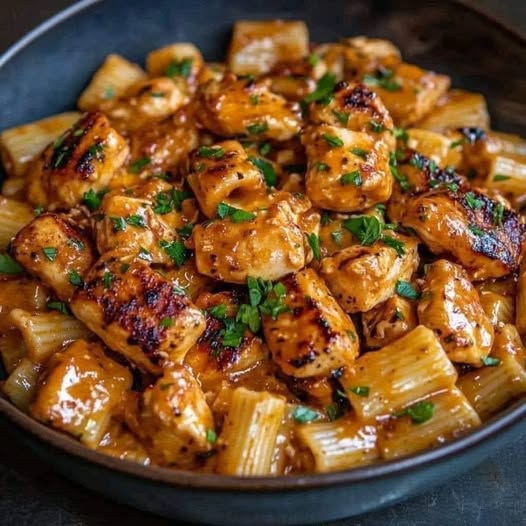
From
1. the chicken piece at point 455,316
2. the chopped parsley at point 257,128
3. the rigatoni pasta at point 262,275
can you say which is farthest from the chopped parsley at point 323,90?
the chicken piece at point 455,316

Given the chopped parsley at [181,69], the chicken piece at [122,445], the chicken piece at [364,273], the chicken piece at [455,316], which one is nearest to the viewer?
the chicken piece at [122,445]

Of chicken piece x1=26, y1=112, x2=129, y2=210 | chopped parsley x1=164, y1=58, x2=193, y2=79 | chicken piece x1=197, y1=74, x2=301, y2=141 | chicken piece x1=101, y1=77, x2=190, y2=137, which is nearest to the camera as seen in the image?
chicken piece x1=26, y1=112, x2=129, y2=210

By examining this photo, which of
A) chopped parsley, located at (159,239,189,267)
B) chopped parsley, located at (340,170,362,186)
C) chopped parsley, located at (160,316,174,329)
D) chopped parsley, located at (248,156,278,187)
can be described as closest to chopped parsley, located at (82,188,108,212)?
chopped parsley, located at (159,239,189,267)

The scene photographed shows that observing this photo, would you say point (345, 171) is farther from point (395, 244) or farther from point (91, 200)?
point (91, 200)

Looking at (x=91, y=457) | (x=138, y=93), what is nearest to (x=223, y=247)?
(x=91, y=457)

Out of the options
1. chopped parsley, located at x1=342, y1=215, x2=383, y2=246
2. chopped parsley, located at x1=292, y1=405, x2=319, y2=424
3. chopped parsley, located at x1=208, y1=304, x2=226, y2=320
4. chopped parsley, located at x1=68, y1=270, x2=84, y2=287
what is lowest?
chopped parsley, located at x1=292, y1=405, x2=319, y2=424

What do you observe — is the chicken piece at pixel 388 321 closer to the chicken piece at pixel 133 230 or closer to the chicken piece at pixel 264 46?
the chicken piece at pixel 133 230

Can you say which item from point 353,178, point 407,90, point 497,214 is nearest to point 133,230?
point 353,178

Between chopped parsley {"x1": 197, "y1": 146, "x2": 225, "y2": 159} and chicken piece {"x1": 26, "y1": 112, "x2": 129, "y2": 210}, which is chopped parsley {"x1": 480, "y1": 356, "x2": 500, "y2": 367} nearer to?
chopped parsley {"x1": 197, "y1": 146, "x2": 225, "y2": 159}
